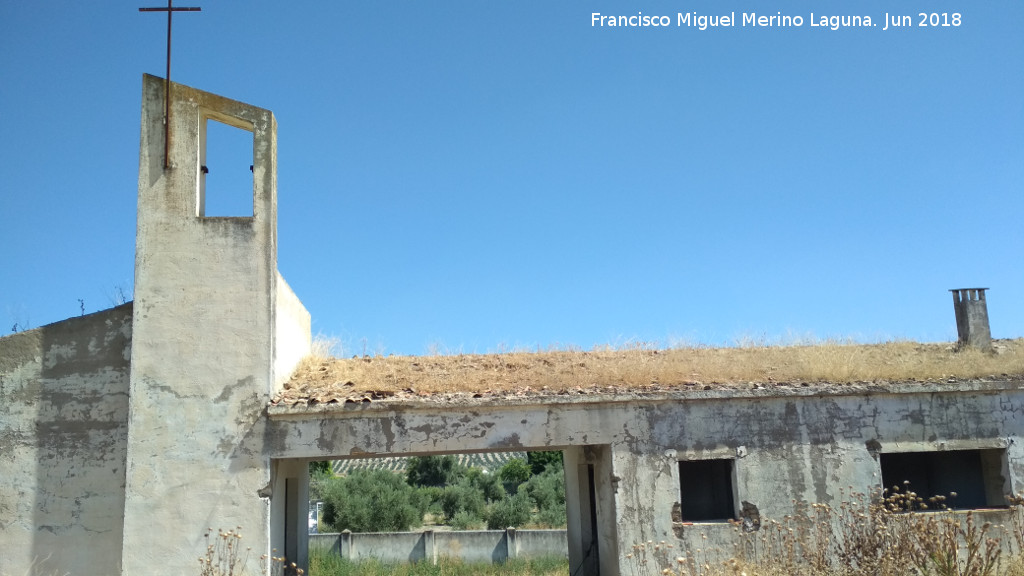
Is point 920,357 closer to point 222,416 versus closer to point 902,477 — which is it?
point 902,477

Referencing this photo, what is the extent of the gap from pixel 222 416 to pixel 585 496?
21.2 feet

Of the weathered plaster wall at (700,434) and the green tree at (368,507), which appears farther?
the green tree at (368,507)

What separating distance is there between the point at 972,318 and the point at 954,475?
159 inches

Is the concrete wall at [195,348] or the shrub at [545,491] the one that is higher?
the concrete wall at [195,348]

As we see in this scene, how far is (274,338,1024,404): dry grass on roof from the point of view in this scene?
34.9 ft

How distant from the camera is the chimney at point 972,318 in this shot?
606 inches

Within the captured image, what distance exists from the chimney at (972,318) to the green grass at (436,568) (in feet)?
30.4

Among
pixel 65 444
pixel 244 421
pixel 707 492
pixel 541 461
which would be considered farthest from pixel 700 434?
pixel 541 461

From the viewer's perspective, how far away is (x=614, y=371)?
38.4 feet

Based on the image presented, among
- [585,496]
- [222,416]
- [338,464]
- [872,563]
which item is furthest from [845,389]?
[338,464]

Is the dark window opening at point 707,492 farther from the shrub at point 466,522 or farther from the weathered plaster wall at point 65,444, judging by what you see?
the shrub at point 466,522

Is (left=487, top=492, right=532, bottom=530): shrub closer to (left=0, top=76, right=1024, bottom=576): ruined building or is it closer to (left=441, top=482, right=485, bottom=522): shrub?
(left=441, top=482, right=485, bottom=522): shrub

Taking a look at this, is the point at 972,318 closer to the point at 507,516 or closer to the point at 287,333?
the point at 287,333

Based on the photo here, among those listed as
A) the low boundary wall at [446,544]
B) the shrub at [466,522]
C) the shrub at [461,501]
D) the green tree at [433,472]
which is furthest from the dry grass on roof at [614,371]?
the green tree at [433,472]
